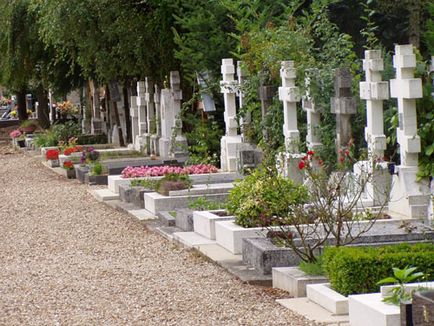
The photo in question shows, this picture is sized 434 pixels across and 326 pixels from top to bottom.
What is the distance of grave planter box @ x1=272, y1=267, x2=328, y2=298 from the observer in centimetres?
982

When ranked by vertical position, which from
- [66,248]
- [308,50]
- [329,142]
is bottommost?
[66,248]

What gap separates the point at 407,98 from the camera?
13562 millimetres

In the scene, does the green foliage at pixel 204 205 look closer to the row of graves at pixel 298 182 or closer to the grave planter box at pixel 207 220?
the row of graves at pixel 298 182

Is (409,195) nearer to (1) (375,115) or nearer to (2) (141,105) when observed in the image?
(1) (375,115)

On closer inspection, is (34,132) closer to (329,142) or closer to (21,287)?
(329,142)

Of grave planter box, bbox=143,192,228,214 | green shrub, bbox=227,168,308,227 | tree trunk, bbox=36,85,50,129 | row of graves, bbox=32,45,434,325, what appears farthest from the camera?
tree trunk, bbox=36,85,50,129

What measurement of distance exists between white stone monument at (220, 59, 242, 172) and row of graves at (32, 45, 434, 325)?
19mm

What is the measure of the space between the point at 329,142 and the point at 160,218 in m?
2.57

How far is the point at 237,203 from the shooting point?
1302 cm

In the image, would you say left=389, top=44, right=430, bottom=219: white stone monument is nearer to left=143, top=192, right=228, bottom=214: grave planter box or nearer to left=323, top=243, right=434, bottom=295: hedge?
left=143, top=192, right=228, bottom=214: grave planter box

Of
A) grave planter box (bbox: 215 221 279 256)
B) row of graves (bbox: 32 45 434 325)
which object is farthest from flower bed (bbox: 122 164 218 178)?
grave planter box (bbox: 215 221 279 256)

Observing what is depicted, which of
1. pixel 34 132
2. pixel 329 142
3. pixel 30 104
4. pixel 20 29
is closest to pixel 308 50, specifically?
pixel 329 142

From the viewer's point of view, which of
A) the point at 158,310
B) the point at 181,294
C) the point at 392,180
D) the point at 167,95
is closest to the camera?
the point at 158,310

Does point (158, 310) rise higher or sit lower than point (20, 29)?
lower
